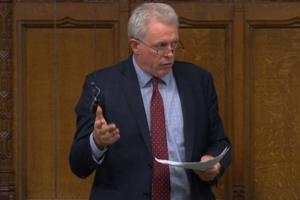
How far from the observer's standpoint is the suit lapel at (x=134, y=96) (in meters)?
3.82

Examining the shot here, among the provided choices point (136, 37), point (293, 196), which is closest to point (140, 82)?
point (136, 37)

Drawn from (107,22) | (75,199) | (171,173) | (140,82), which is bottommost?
(75,199)

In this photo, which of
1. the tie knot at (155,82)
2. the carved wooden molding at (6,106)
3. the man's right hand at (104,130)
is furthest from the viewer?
the carved wooden molding at (6,106)

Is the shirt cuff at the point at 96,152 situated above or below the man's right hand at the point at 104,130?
below

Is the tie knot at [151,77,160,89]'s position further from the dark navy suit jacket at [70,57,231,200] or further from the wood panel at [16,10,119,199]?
the wood panel at [16,10,119,199]

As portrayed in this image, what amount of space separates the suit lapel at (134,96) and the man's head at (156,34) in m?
→ 0.12

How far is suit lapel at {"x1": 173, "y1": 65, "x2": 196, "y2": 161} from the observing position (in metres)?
3.85

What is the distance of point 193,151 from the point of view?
3.86m

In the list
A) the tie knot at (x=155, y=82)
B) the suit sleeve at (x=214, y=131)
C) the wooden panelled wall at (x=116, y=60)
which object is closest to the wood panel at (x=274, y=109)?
the wooden panelled wall at (x=116, y=60)

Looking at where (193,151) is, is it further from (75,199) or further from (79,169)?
(75,199)

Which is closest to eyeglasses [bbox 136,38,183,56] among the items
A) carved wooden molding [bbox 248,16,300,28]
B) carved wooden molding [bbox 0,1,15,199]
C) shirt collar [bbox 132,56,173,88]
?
shirt collar [bbox 132,56,173,88]

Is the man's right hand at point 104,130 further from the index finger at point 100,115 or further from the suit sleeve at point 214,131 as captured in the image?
the suit sleeve at point 214,131

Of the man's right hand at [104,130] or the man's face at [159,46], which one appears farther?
the man's face at [159,46]

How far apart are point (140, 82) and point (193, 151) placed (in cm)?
39
